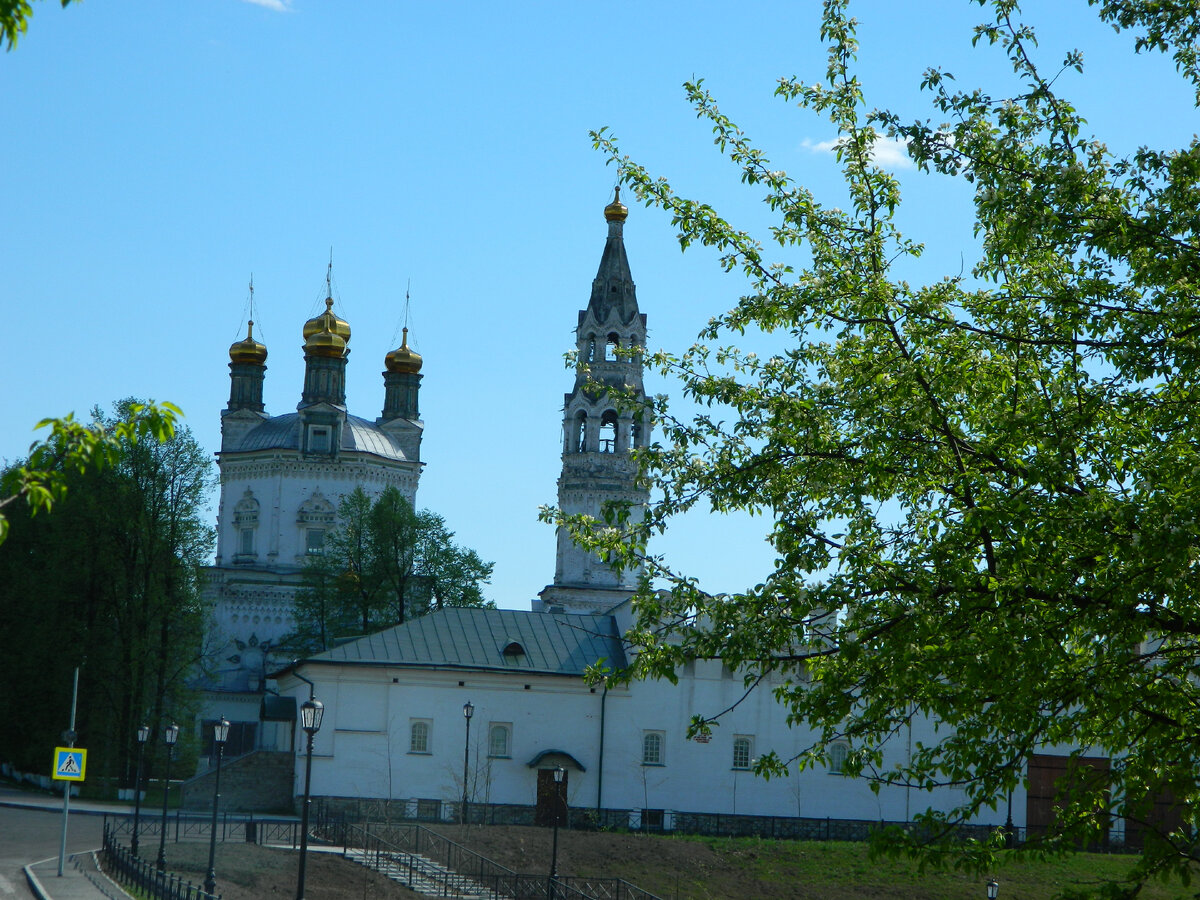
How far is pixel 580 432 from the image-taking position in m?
62.8

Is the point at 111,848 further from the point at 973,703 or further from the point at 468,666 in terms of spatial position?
the point at 973,703

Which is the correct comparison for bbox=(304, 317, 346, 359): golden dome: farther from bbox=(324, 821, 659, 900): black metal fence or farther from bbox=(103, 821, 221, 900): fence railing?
bbox=(103, 821, 221, 900): fence railing

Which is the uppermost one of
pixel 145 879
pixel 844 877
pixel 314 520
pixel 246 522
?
pixel 314 520

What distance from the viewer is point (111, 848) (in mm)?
28250

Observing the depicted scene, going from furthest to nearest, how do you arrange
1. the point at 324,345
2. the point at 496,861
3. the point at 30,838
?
the point at 324,345 → the point at 30,838 → the point at 496,861

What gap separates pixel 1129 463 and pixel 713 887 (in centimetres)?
2359

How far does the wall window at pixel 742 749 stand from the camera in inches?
1635

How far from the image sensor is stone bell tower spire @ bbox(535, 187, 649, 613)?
60.8 metres

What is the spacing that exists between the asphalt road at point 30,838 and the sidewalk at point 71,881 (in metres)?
0.22

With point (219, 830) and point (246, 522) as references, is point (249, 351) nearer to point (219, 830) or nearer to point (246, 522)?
point (246, 522)

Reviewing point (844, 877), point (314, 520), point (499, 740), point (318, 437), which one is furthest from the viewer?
point (318, 437)

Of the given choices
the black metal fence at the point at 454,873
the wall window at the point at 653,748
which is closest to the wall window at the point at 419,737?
the wall window at the point at 653,748

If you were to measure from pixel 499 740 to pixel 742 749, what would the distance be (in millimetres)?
6714

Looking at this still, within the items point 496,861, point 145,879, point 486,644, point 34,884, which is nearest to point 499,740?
point 486,644
